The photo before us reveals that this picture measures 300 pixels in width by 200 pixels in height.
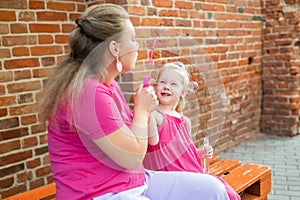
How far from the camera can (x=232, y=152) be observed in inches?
160

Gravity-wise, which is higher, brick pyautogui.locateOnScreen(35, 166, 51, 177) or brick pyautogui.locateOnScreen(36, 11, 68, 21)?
brick pyautogui.locateOnScreen(36, 11, 68, 21)

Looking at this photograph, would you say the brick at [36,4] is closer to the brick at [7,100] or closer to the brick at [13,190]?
the brick at [7,100]

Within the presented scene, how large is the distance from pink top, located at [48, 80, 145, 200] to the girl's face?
1.12ft

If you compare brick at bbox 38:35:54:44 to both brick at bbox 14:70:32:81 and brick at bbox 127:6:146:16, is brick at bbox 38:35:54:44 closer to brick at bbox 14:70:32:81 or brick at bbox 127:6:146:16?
brick at bbox 14:70:32:81

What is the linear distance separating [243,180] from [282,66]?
2.85 meters

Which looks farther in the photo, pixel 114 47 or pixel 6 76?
pixel 6 76

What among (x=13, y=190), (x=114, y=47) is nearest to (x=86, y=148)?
(x=114, y=47)

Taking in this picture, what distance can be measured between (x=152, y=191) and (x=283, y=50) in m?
3.60

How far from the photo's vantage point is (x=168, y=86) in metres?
1.71

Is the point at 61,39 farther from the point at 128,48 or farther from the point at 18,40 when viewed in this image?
the point at 128,48

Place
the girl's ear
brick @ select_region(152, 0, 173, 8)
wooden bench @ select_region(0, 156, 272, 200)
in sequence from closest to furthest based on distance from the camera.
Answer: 1. the girl's ear
2. wooden bench @ select_region(0, 156, 272, 200)
3. brick @ select_region(152, 0, 173, 8)

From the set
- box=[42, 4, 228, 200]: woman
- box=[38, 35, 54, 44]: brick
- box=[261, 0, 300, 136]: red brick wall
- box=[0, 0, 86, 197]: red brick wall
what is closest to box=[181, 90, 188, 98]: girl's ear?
box=[42, 4, 228, 200]: woman

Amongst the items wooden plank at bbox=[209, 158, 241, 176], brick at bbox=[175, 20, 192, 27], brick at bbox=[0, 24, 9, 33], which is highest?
brick at bbox=[175, 20, 192, 27]

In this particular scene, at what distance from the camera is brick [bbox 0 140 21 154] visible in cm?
239
